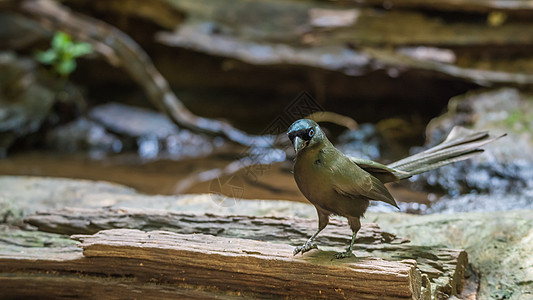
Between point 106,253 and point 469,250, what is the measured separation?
1.83 meters

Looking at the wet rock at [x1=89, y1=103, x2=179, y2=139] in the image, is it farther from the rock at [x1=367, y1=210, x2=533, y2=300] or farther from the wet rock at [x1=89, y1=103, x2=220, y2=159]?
the rock at [x1=367, y1=210, x2=533, y2=300]

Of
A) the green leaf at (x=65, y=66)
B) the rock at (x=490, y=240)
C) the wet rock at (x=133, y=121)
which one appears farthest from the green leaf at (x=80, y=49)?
the rock at (x=490, y=240)

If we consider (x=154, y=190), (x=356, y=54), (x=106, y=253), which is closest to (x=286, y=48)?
(x=356, y=54)

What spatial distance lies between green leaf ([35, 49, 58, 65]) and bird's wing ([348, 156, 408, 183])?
5968 millimetres

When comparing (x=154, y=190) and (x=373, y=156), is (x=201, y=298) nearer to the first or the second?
(x=154, y=190)

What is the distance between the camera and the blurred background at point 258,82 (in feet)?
16.8

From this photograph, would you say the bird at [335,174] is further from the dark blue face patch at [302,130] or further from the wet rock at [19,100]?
the wet rock at [19,100]

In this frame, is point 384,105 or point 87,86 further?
point 87,86

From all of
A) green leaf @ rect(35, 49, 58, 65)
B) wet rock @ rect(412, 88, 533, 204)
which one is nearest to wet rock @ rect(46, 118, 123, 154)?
green leaf @ rect(35, 49, 58, 65)

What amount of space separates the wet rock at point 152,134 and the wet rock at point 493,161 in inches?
121

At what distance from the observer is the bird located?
185 cm

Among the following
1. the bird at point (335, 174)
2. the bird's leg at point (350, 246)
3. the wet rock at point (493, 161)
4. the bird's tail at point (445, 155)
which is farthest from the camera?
the wet rock at point (493, 161)

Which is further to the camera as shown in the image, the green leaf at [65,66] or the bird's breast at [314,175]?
the green leaf at [65,66]

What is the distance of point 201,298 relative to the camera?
212 cm
